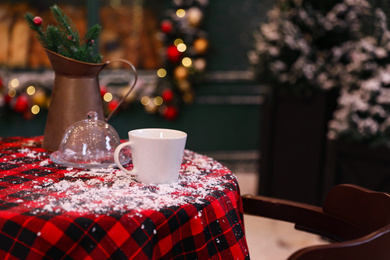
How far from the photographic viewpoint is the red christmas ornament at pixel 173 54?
410cm

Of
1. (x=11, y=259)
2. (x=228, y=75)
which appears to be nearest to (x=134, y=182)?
(x=11, y=259)

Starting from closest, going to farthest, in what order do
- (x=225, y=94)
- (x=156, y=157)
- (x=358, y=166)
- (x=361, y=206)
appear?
(x=156, y=157) < (x=361, y=206) < (x=358, y=166) < (x=225, y=94)

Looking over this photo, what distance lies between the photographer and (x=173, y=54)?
4102 millimetres

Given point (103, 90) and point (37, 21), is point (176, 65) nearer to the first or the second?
point (103, 90)

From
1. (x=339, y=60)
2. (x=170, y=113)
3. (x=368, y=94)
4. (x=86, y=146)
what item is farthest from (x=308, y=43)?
(x=86, y=146)

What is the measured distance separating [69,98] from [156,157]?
0.47m

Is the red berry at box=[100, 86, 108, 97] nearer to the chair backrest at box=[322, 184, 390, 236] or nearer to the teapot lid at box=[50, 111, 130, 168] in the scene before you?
the teapot lid at box=[50, 111, 130, 168]

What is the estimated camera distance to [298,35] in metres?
3.30

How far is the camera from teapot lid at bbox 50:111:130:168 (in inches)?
49.3

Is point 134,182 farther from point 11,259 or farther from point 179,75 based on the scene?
point 179,75

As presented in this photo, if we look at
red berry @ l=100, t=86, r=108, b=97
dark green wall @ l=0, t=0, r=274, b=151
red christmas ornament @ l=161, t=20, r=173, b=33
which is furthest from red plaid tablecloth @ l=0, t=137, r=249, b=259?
dark green wall @ l=0, t=0, r=274, b=151

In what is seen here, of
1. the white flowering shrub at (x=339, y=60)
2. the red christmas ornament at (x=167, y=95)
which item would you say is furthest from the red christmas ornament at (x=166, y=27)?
the white flowering shrub at (x=339, y=60)

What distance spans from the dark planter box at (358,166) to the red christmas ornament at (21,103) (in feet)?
7.81

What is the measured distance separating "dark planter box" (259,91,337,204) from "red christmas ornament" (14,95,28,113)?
191 centimetres
